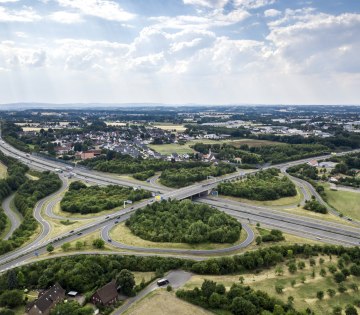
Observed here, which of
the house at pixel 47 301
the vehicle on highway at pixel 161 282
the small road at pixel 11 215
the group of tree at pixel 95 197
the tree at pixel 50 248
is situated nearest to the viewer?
the house at pixel 47 301

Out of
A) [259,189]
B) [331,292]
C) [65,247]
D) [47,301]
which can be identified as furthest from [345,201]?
[47,301]

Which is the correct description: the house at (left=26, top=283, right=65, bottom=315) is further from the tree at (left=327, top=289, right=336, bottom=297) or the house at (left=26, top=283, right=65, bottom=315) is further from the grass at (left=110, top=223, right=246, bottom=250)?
the tree at (left=327, top=289, right=336, bottom=297)

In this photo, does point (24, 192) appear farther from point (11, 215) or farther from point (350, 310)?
point (350, 310)

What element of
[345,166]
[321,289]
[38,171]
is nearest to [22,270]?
[321,289]

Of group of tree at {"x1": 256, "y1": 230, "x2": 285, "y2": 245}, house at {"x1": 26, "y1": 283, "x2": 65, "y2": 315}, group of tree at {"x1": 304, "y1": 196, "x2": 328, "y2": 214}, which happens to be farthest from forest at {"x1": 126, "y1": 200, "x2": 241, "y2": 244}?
group of tree at {"x1": 304, "y1": 196, "x2": 328, "y2": 214}

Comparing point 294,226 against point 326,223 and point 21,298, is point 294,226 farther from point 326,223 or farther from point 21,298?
point 21,298

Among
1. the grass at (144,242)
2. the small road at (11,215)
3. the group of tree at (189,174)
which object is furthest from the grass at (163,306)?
the group of tree at (189,174)

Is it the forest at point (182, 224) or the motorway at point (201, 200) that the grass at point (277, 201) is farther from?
the forest at point (182, 224)
